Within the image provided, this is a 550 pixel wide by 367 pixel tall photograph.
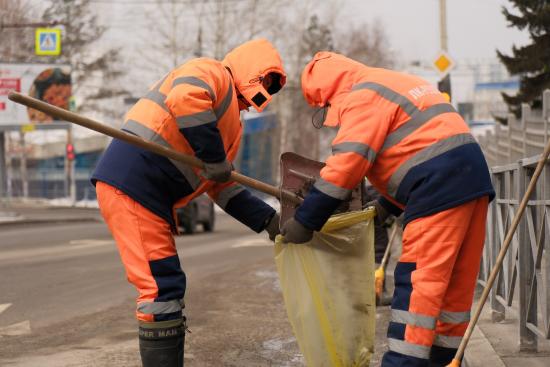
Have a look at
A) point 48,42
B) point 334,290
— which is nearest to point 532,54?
point 48,42

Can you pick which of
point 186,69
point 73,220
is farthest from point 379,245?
point 73,220

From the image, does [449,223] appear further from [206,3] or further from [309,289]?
[206,3]

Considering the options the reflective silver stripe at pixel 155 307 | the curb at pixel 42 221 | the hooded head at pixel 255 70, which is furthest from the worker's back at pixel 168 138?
the curb at pixel 42 221

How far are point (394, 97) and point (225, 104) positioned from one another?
3.00 ft

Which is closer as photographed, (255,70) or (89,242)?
(255,70)

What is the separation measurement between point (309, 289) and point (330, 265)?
0.15 m

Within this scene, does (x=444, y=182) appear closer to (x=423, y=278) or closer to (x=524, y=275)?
(x=423, y=278)

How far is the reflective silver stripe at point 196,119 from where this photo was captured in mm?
4141

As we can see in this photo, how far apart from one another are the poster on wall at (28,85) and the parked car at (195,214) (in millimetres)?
6856

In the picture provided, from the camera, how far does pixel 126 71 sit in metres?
46.4

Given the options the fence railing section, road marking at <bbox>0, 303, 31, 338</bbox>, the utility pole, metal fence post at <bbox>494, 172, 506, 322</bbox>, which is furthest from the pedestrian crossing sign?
metal fence post at <bbox>494, 172, 506, 322</bbox>

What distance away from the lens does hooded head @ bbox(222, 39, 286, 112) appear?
4566 mm

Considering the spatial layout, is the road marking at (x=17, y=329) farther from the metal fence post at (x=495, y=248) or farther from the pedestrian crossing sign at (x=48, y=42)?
the pedestrian crossing sign at (x=48, y=42)

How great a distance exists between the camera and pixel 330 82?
4016 mm
